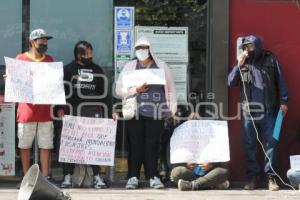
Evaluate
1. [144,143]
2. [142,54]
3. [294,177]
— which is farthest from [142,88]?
[294,177]

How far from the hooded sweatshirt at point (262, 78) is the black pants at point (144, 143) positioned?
4.03 feet

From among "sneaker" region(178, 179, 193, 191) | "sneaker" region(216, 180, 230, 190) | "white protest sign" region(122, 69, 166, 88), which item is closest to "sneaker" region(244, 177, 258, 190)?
"sneaker" region(216, 180, 230, 190)

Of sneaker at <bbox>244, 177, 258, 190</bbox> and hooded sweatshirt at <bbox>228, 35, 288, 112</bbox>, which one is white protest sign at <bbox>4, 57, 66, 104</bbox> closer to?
hooded sweatshirt at <bbox>228, 35, 288, 112</bbox>

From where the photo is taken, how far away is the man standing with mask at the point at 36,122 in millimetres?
8664

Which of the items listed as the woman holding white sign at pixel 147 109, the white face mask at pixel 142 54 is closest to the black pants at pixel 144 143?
the woman holding white sign at pixel 147 109

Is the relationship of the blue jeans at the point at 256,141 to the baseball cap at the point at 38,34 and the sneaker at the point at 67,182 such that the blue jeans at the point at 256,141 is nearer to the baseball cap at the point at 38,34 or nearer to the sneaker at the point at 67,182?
the sneaker at the point at 67,182

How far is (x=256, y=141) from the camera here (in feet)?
29.7

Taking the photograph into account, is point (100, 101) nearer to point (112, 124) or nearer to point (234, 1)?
point (112, 124)

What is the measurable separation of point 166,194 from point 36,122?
1885mm

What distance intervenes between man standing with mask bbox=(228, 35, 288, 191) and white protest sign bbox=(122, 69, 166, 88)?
37.1 inches

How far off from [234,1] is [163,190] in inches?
108

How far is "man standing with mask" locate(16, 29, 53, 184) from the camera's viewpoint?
8.66 meters

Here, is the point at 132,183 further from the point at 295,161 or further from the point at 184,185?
the point at 295,161

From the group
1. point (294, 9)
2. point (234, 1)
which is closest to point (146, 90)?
point (234, 1)
